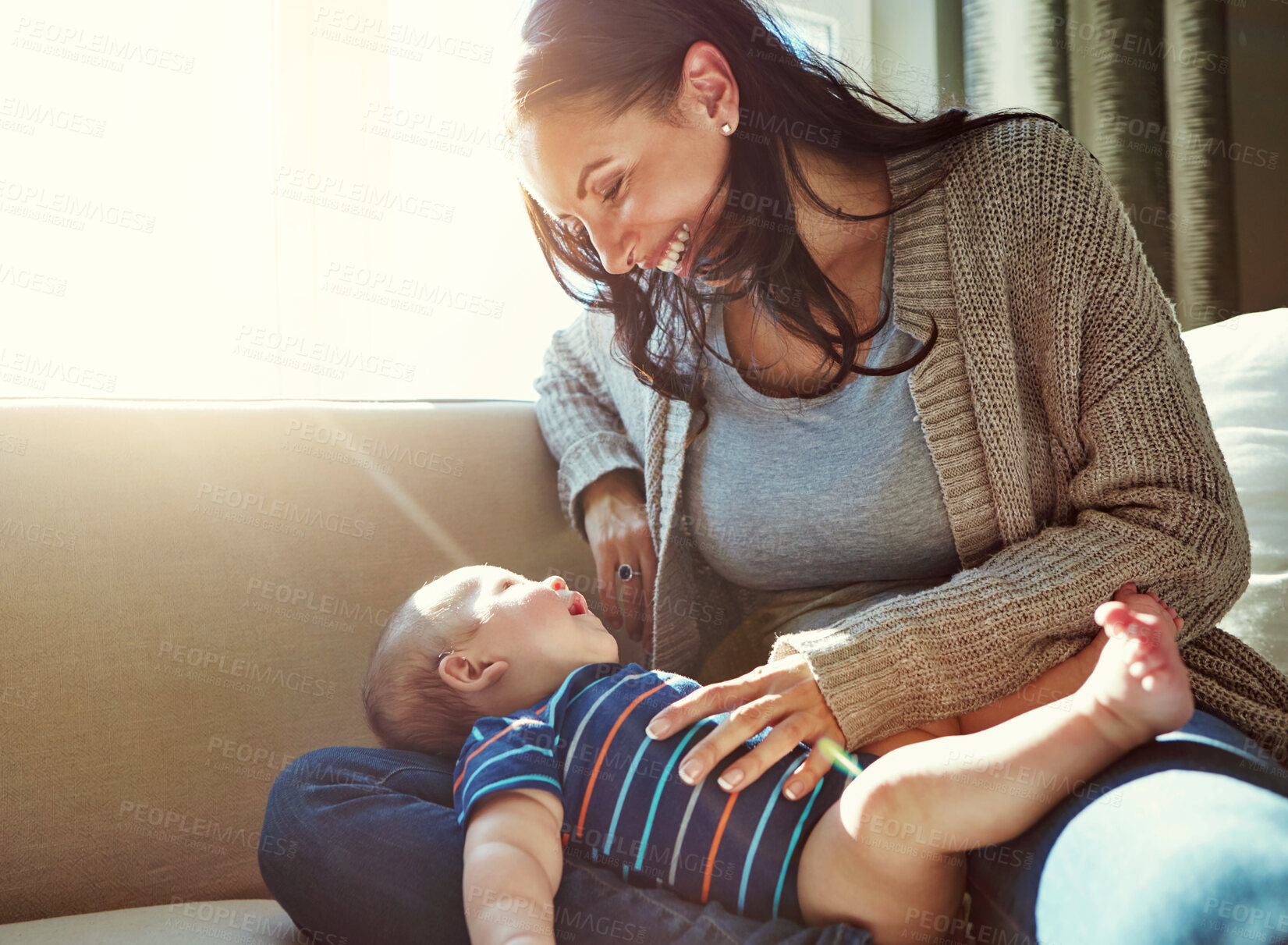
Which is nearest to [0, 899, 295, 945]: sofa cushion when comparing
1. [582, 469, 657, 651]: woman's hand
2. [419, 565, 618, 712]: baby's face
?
[419, 565, 618, 712]: baby's face

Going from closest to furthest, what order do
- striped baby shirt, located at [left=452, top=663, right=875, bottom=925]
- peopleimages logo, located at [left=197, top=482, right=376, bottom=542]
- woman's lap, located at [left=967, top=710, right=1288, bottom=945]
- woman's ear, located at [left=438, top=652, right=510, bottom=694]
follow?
woman's lap, located at [left=967, top=710, right=1288, bottom=945], striped baby shirt, located at [left=452, top=663, right=875, bottom=925], woman's ear, located at [left=438, top=652, right=510, bottom=694], peopleimages logo, located at [left=197, top=482, right=376, bottom=542]

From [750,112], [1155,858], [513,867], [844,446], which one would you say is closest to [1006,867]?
[1155,858]

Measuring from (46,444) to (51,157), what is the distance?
0.87 meters

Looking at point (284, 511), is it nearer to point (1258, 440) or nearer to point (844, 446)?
point (844, 446)

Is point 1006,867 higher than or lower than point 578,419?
lower

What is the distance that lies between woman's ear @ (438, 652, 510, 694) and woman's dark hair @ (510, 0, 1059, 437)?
43cm

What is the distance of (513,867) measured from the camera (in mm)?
735

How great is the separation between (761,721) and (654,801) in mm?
119

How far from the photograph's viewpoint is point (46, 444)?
1.11 metres

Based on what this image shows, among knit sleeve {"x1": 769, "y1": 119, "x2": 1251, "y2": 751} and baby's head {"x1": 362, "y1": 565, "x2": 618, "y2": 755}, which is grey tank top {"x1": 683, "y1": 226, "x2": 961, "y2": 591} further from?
baby's head {"x1": 362, "y1": 565, "x2": 618, "y2": 755}

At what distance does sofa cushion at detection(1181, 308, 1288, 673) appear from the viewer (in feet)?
4.08

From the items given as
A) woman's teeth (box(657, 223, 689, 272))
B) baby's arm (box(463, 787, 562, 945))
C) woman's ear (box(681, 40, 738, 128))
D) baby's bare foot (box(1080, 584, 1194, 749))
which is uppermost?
woman's ear (box(681, 40, 738, 128))

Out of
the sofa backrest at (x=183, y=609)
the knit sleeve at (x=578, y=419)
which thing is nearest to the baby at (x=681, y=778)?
the sofa backrest at (x=183, y=609)

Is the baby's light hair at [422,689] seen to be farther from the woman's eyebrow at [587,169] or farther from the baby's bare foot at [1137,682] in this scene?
the baby's bare foot at [1137,682]
